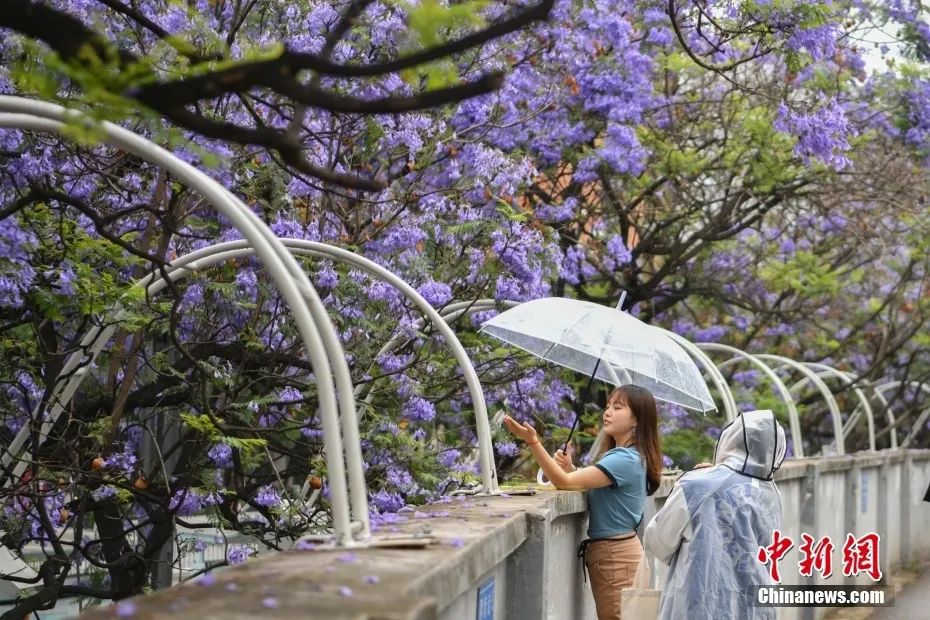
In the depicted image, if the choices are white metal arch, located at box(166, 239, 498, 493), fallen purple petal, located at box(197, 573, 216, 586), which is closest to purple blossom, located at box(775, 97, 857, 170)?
white metal arch, located at box(166, 239, 498, 493)

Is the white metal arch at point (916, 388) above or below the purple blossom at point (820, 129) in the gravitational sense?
below

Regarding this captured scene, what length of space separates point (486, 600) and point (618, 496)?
1.88 meters

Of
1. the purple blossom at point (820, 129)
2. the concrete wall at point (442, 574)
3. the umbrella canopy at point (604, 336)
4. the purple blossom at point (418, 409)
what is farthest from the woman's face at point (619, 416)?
the purple blossom at point (820, 129)

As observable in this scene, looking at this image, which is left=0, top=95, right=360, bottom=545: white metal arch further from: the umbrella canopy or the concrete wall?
the umbrella canopy

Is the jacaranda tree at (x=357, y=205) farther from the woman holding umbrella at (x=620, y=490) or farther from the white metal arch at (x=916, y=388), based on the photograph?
the white metal arch at (x=916, y=388)

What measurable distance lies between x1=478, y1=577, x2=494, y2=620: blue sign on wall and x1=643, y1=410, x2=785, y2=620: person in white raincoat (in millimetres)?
1385

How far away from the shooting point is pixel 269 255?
3549 mm

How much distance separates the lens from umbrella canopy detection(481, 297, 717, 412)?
22.8ft

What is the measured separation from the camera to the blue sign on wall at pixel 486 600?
179 inches

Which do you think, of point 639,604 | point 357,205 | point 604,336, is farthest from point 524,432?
point 357,205

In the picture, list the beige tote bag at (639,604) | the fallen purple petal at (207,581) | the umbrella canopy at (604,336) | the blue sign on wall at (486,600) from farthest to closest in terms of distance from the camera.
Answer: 1. the umbrella canopy at (604,336)
2. the beige tote bag at (639,604)
3. the blue sign on wall at (486,600)
4. the fallen purple petal at (207,581)

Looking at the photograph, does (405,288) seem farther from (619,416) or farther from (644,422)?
(644,422)

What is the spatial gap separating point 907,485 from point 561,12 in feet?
27.6

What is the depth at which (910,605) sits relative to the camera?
1288 centimetres
